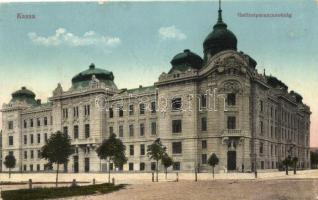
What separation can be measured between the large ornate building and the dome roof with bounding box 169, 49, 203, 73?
0.36 ft

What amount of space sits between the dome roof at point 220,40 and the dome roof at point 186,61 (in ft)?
6.12

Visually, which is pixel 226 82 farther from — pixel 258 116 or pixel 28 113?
pixel 28 113

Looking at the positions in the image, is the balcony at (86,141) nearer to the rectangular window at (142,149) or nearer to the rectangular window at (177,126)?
the rectangular window at (142,149)

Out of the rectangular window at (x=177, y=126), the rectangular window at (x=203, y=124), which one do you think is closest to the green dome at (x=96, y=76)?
the rectangular window at (x=177, y=126)

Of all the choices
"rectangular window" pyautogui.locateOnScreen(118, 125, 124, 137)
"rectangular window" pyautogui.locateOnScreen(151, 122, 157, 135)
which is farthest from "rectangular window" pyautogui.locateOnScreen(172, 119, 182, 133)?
"rectangular window" pyautogui.locateOnScreen(118, 125, 124, 137)

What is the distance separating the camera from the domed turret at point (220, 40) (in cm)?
5109

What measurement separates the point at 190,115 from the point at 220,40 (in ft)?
29.1

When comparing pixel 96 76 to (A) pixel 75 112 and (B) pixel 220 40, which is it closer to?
(A) pixel 75 112

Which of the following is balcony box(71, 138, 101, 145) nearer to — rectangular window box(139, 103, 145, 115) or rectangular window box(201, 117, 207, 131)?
rectangular window box(139, 103, 145, 115)

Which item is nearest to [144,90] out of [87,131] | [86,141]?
[87,131]

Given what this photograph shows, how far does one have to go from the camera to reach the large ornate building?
48.3 m

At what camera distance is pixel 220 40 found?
51375 millimetres

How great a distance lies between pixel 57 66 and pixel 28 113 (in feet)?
120

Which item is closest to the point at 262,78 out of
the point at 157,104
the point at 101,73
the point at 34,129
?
the point at 157,104
